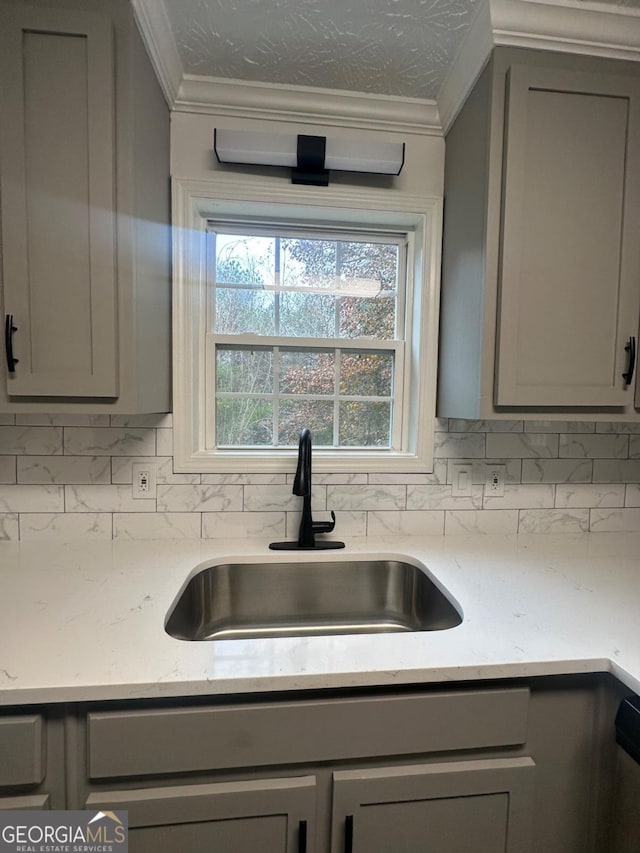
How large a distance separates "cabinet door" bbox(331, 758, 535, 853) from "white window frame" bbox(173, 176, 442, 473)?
0.87 meters

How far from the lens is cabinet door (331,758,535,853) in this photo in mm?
816

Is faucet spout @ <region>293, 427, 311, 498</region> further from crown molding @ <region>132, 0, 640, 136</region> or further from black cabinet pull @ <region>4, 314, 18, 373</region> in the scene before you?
crown molding @ <region>132, 0, 640, 136</region>

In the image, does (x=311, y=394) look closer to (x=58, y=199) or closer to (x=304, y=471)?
(x=304, y=471)

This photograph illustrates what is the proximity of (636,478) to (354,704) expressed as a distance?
1462 millimetres

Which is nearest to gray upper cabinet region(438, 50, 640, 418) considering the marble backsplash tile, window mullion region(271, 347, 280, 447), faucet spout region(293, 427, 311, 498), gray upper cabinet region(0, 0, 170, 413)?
the marble backsplash tile

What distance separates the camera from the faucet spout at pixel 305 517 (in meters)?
1.31

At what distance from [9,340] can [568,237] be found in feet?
4.97

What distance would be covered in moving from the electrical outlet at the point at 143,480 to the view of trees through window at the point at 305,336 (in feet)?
0.86

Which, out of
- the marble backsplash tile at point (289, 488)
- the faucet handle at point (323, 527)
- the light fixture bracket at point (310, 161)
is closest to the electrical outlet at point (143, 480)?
the marble backsplash tile at point (289, 488)

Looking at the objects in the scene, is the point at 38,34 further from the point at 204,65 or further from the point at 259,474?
the point at 259,474

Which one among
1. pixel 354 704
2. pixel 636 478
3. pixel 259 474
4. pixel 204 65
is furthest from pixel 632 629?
pixel 204 65

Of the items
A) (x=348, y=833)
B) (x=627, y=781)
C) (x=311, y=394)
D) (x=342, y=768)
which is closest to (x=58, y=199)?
(x=311, y=394)

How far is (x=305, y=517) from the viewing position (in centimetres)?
137

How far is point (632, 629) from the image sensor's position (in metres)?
0.92
